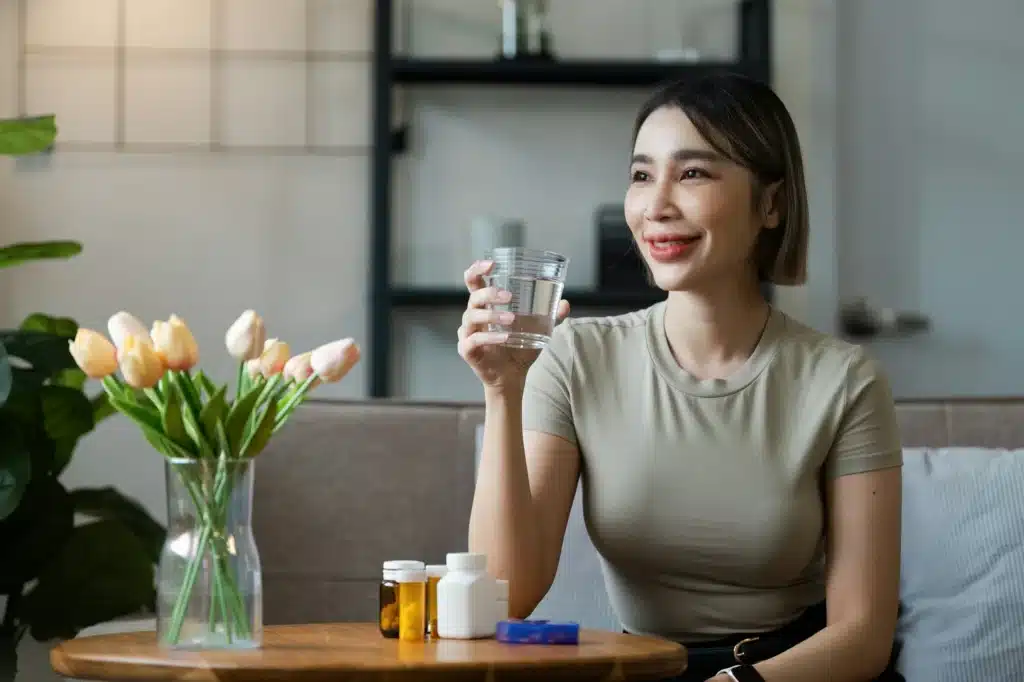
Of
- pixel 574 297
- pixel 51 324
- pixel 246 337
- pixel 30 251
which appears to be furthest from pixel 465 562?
pixel 574 297

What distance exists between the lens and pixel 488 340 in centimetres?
145

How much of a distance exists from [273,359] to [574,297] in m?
1.85

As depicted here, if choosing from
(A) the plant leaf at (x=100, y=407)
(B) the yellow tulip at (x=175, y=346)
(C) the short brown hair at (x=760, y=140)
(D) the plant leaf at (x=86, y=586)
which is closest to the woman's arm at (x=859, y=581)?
(C) the short brown hair at (x=760, y=140)

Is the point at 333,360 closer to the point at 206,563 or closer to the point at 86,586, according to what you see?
the point at 206,563

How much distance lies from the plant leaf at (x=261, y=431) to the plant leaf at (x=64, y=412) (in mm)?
1156

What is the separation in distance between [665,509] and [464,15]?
A: 1964 mm

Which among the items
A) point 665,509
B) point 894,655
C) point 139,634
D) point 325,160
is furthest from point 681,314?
point 325,160

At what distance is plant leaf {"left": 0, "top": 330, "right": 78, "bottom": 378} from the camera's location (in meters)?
2.25

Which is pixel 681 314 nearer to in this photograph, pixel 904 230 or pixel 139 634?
pixel 139 634

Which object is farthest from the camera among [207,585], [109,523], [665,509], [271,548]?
[109,523]

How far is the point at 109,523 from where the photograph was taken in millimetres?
2455

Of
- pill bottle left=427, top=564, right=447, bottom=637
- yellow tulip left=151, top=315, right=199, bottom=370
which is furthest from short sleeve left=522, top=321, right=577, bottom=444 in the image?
yellow tulip left=151, top=315, right=199, bottom=370

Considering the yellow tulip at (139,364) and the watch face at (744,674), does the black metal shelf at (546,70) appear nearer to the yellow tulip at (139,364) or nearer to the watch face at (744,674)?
the watch face at (744,674)

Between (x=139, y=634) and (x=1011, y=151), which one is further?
(x=1011, y=151)
